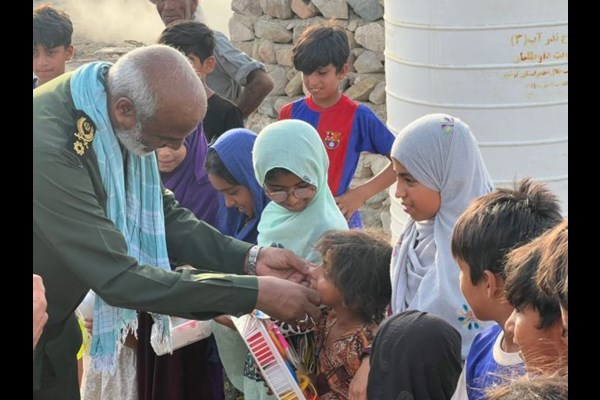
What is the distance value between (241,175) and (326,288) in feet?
2.77

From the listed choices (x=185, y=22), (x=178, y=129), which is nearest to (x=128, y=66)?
(x=178, y=129)

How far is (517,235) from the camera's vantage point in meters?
2.71

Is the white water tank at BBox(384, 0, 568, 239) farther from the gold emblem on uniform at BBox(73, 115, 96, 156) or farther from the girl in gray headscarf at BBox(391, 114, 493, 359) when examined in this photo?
the gold emblem on uniform at BBox(73, 115, 96, 156)

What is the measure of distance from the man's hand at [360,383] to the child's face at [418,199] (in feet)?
1.83

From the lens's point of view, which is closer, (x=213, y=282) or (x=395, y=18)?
(x=213, y=282)

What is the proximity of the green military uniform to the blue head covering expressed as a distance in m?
0.71

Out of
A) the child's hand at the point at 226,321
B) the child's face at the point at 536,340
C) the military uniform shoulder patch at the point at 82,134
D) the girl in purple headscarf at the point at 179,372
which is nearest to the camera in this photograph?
the child's face at the point at 536,340

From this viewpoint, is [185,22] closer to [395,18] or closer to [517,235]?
[395,18]

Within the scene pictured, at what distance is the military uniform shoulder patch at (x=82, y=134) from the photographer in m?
3.05

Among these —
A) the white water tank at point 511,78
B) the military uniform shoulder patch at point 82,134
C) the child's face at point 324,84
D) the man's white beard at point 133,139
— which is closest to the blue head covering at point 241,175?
the man's white beard at point 133,139

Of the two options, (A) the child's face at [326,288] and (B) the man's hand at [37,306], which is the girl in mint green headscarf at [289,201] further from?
(B) the man's hand at [37,306]

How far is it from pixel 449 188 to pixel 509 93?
98.1 inches

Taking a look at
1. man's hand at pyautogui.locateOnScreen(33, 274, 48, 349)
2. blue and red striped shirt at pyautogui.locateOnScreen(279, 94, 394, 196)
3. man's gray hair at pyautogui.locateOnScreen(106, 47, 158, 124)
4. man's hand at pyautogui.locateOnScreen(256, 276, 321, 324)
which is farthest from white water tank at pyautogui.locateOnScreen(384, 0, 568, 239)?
man's hand at pyautogui.locateOnScreen(33, 274, 48, 349)

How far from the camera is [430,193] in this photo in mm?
3230
